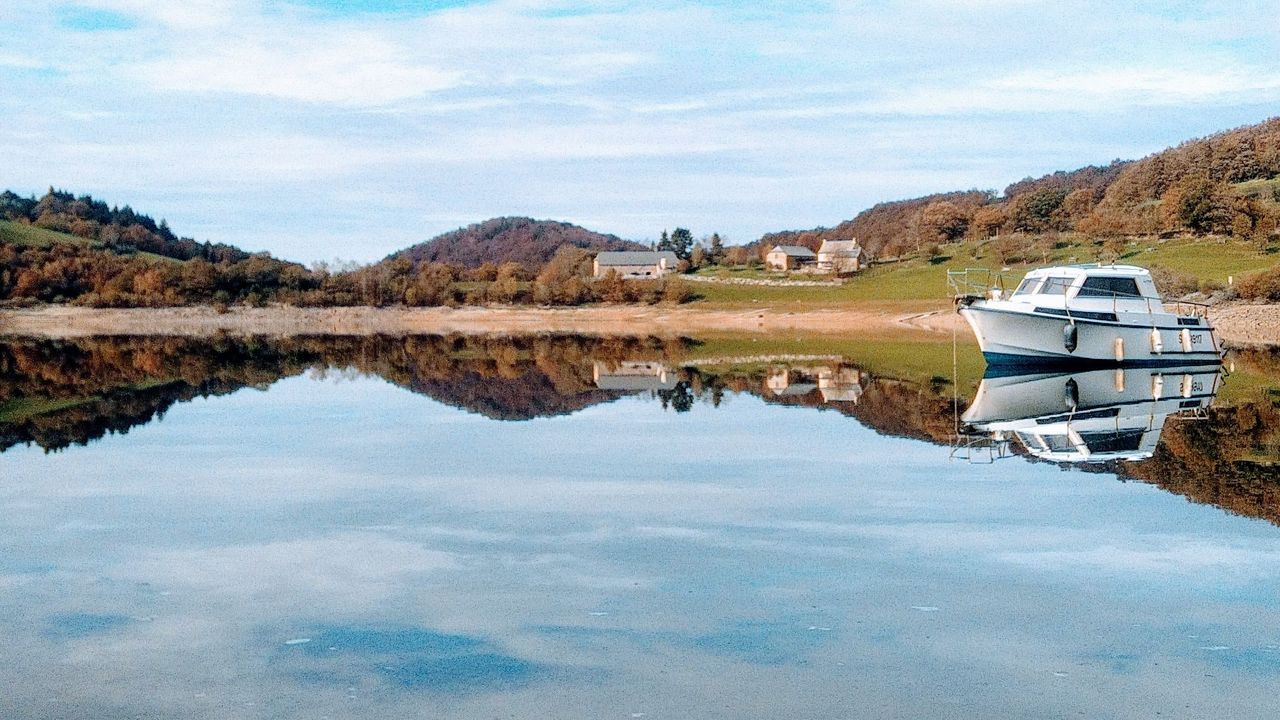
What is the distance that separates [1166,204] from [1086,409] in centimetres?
7154

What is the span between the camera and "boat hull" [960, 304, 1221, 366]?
32.8m

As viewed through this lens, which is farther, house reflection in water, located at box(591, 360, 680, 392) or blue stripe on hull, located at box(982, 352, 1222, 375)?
blue stripe on hull, located at box(982, 352, 1222, 375)

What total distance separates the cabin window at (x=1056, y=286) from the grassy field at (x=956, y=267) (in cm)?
3435

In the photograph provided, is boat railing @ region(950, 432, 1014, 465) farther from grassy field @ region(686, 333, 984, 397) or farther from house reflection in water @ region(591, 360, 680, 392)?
house reflection in water @ region(591, 360, 680, 392)

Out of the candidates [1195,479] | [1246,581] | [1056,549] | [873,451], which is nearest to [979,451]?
[873,451]

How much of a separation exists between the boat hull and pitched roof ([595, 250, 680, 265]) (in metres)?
101

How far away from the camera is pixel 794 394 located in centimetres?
2605

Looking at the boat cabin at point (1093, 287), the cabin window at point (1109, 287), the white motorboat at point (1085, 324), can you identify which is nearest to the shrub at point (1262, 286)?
the white motorboat at point (1085, 324)

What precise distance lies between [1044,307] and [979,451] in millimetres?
17454

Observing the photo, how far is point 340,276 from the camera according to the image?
109 meters

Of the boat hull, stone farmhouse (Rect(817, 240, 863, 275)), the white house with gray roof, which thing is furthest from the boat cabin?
the white house with gray roof

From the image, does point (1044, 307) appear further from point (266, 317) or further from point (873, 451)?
point (266, 317)

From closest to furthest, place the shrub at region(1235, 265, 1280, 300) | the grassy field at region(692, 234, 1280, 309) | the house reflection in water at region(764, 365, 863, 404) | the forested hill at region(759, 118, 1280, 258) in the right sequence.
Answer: the house reflection in water at region(764, 365, 863, 404) < the shrub at region(1235, 265, 1280, 300) < the grassy field at region(692, 234, 1280, 309) < the forested hill at region(759, 118, 1280, 258)

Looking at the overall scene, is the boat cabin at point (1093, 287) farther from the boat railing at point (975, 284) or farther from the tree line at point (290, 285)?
the tree line at point (290, 285)
